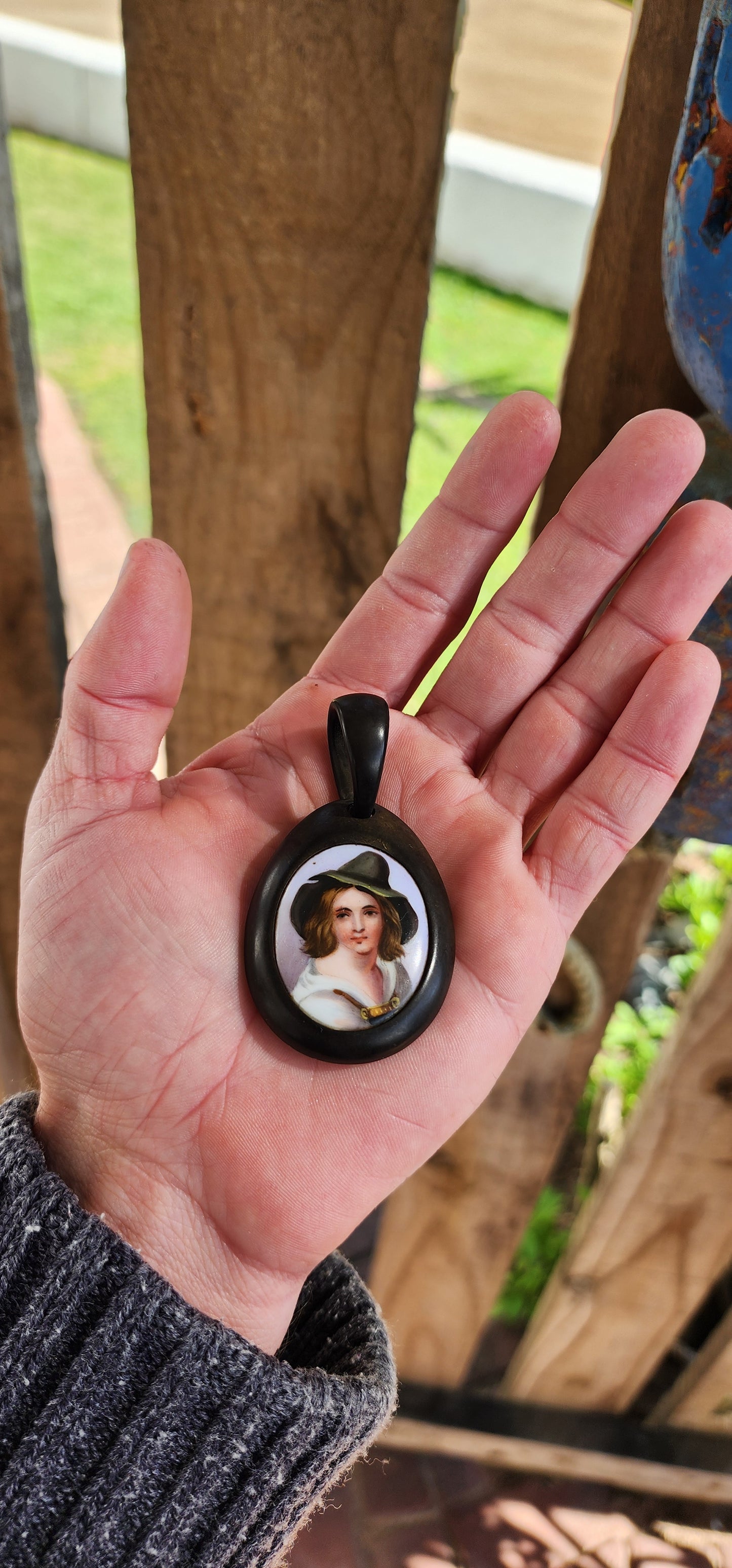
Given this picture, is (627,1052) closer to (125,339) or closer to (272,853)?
(272,853)

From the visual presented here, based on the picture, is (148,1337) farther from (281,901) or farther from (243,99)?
(243,99)

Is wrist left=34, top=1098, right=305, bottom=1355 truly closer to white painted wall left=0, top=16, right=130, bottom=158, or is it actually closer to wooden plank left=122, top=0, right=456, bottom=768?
wooden plank left=122, top=0, right=456, bottom=768

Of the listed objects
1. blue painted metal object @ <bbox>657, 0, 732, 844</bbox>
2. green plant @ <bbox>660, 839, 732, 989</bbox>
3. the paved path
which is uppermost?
the paved path

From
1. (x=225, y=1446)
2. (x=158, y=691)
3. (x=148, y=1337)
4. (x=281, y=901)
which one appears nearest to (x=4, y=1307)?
(x=148, y=1337)

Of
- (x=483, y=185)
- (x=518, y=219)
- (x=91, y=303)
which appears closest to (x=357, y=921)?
(x=91, y=303)

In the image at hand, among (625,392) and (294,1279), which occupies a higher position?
(625,392)

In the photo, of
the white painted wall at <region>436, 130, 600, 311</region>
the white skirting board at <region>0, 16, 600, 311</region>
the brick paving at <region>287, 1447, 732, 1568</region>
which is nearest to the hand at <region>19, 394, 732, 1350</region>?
the brick paving at <region>287, 1447, 732, 1568</region>
